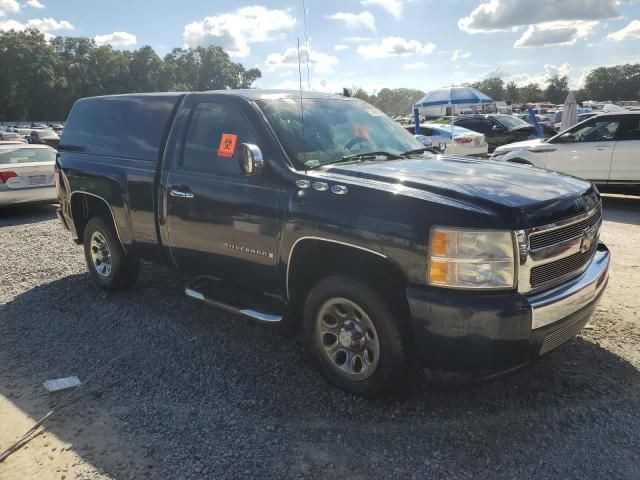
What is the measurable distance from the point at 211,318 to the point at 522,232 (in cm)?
293

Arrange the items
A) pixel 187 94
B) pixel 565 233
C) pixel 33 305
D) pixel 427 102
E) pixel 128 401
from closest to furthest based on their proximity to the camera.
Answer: pixel 565 233 → pixel 128 401 → pixel 187 94 → pixel 33 305 → pixel 427 102

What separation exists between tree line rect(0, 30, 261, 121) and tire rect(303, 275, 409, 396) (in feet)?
296

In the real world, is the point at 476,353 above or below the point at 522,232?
below

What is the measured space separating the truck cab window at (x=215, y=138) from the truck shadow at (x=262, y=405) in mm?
1391

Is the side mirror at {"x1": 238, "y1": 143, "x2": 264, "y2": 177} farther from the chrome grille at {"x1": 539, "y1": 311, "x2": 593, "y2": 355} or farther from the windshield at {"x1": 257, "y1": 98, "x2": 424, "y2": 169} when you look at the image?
the chrome grille at {"x1": 539, "y1": 311, "x2": 593, "y2": 355}

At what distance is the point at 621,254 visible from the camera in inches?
253

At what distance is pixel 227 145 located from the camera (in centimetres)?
404

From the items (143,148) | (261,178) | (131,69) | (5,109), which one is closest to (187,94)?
(143,148)

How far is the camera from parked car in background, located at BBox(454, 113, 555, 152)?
18.5 metres

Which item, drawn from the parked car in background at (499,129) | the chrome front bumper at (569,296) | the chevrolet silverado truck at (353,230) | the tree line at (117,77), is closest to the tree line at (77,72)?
the tree line at (117,77)

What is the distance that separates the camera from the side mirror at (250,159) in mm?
3490

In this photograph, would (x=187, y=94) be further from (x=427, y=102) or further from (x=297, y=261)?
(x=427, y=102)

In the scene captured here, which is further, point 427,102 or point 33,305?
point 427,102

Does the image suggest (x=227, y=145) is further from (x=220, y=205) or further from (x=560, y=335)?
(x=560, y=335)
